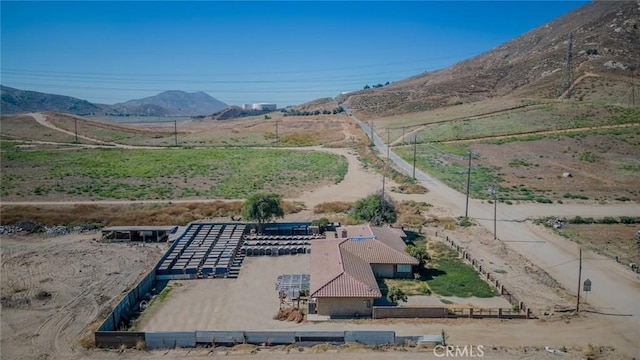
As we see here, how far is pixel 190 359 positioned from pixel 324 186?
40.4 meters

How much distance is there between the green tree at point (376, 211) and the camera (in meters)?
39.9

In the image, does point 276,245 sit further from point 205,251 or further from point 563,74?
point 563,74

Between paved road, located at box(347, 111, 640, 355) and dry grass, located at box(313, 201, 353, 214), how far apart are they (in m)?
9.50

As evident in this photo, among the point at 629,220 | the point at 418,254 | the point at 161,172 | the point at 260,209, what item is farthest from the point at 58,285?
the point at 629,220

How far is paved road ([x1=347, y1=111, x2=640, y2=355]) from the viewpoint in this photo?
25.4m

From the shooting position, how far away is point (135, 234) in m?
38.5

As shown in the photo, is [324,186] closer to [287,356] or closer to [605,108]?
[287,356]

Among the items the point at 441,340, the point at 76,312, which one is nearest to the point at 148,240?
the point at 76,312

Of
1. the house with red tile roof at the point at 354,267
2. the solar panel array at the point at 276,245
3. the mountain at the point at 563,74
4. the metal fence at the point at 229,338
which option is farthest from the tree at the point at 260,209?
the mountain at the point at 563,74

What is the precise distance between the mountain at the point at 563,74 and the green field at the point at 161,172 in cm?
5499

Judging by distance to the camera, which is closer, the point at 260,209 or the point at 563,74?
the point at 260,209

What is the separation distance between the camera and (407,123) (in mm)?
112625

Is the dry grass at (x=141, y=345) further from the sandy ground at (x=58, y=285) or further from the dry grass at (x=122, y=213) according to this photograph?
the dry grass at (x=122, y=213)

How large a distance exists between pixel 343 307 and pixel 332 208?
2288 centimetres
